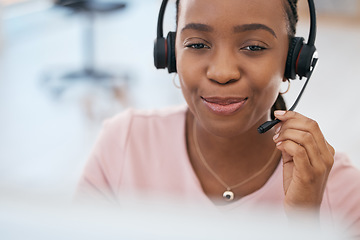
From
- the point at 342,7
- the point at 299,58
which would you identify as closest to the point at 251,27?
the point at 299,58

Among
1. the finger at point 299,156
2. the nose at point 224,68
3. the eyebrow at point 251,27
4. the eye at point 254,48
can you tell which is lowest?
the finger at point 299,156

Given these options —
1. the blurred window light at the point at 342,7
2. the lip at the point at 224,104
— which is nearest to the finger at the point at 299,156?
the lip at the point at 224,104

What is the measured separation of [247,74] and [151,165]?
0.34 metres

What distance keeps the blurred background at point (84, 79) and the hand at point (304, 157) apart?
0.19 meters

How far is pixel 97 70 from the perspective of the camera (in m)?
3.80

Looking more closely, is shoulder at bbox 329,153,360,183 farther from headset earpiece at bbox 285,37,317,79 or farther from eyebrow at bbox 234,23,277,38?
eyebrow at bbox 234,23,277,38

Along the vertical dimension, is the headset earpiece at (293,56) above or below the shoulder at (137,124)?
above

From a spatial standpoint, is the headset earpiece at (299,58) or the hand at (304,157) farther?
the headset earpiece at (299,58)

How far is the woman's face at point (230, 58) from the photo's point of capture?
717mm

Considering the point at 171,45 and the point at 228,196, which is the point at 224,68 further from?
the point at 228,196

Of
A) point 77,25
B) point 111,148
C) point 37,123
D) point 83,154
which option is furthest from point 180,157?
point 77,25

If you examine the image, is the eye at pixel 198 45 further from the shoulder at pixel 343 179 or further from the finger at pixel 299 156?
the shoulder at pixel 343 179

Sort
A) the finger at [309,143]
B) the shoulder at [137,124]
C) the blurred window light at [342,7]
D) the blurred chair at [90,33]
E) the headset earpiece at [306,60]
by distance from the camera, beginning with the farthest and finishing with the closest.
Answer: the blurred window light at [342,7] < the blurred chair at [90,33] < the shoulder at [137,124] < the headset earpiece at [306,60] < the finger at [309,143]

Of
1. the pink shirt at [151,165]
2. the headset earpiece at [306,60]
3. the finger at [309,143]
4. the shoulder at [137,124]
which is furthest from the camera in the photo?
the shoulder at [137,124]
